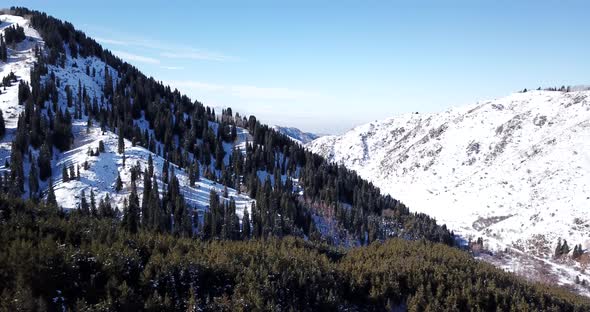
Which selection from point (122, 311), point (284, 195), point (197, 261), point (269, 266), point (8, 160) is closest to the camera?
point (122, 311)

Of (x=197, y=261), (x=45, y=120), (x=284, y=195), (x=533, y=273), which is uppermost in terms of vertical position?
(x=45, y=120)

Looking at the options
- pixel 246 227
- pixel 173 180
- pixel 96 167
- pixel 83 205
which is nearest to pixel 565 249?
pixel 246 227

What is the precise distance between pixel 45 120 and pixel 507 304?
157877mm

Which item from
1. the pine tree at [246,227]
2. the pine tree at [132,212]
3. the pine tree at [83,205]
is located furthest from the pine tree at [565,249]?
the pine tree at [83,205]

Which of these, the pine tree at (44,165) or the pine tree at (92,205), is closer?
the pine tree at (92,205)

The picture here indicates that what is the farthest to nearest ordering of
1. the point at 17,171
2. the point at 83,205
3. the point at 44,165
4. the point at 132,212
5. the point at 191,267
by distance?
the point at 44,165 < the point at 17,171 < the point at 132,212 < the point at 83,205 < the point at 191,267

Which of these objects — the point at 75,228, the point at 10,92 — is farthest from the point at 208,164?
the point at 75,228

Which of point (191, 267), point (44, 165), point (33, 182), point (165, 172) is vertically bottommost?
point (33, 182)

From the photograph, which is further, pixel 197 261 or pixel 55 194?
pixel 55 194

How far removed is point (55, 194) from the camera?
124m

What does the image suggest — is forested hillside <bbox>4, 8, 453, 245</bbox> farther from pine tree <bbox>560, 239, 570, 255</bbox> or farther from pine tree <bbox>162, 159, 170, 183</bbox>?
pine tree <bbox>560, 239, 570, 255</bbox>

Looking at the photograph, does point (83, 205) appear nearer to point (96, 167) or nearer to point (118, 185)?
point (118, 185)

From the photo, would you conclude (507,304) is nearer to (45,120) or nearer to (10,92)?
(45,120)

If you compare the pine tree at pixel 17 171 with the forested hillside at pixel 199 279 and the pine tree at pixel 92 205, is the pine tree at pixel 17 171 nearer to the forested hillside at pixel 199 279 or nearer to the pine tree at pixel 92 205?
the pine tree at pixel 92 205
